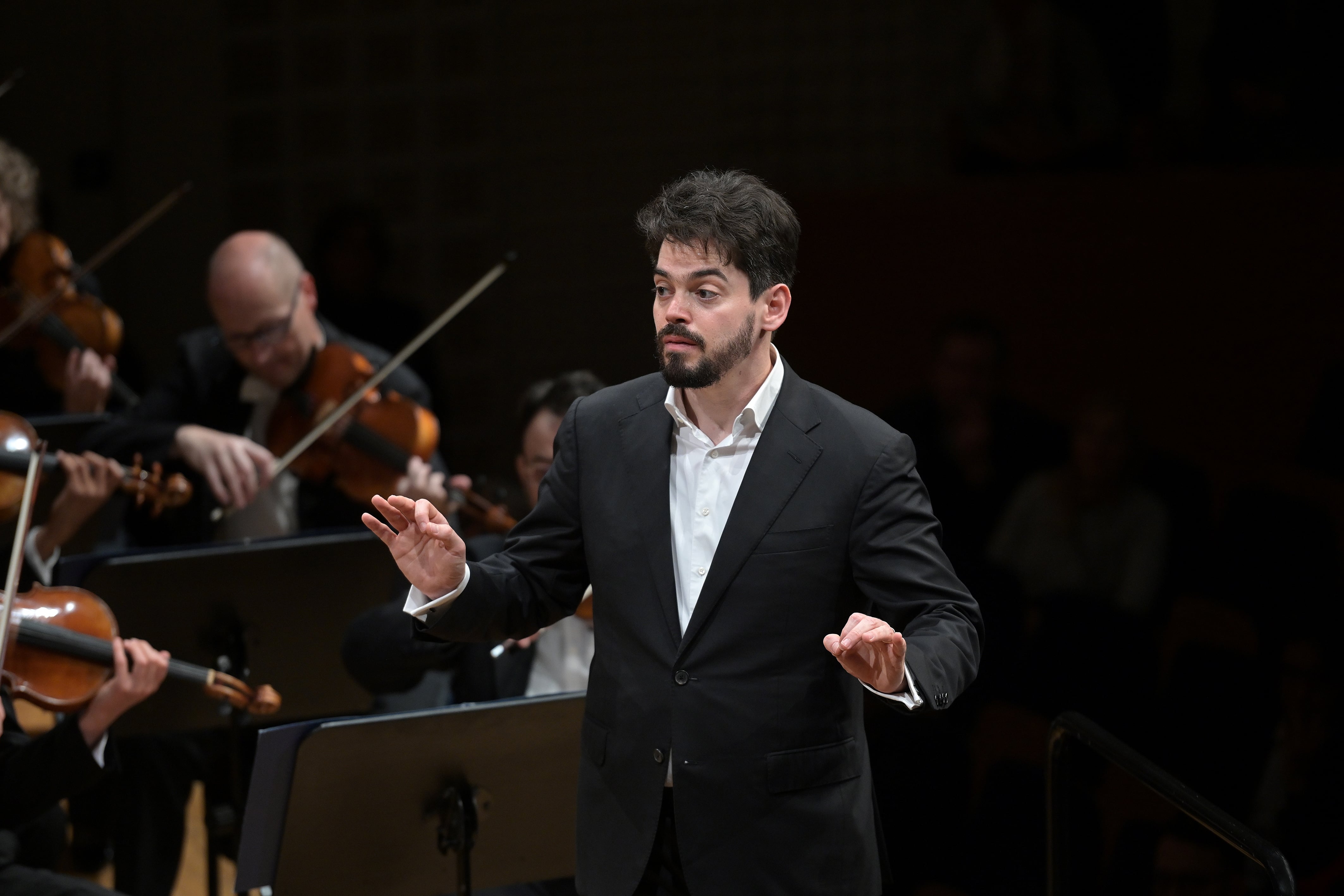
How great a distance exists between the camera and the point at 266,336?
2.85 meters

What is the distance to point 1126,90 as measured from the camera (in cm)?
443

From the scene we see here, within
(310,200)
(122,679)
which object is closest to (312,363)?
(122,679)

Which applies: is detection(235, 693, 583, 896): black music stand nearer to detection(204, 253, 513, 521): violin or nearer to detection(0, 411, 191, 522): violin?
detection(0, 411, 191, 522): violin

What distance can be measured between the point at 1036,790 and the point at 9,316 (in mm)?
2242

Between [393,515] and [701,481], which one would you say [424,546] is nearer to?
[393,515]

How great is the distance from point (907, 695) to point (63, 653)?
51.6 inches

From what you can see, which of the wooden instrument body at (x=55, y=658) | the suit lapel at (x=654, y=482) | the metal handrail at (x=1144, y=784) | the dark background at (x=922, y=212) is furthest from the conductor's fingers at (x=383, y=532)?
the dark background at (x=922, y=212)

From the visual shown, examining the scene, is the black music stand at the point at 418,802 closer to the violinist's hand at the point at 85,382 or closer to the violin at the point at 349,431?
the violin at the point at 349,431

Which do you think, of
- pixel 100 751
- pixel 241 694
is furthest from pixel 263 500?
pixel 100 751

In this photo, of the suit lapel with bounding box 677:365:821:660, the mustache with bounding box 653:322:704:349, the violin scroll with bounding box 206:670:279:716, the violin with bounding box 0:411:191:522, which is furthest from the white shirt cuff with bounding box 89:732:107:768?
the mustache with bounding box 653:322:704:349

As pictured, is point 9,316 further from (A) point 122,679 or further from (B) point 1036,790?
Answer: (B) point 1036,790

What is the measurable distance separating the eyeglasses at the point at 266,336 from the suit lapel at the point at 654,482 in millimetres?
1410

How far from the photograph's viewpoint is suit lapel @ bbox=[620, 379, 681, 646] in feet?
5.05

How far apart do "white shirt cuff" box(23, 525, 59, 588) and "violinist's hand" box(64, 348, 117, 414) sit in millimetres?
402
